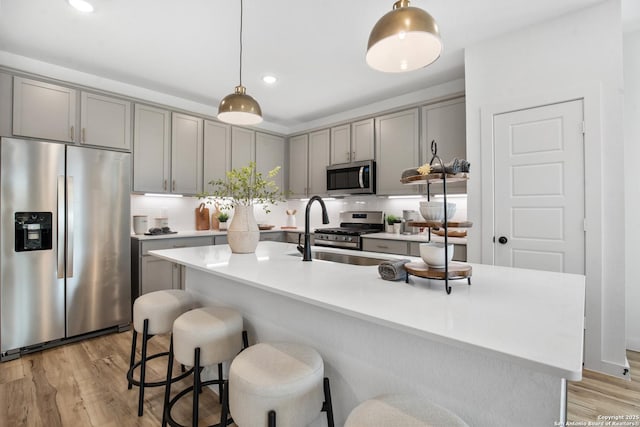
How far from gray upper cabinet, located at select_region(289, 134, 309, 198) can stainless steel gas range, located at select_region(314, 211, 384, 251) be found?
2.56ft

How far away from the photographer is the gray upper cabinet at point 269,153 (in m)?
4.68

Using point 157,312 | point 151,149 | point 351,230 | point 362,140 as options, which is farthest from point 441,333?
point 151,149

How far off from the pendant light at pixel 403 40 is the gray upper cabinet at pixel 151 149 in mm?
2984

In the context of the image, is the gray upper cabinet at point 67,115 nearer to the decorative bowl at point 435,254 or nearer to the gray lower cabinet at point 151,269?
the gray lower cabinet at point 151,269

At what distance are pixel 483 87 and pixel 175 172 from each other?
3380mm

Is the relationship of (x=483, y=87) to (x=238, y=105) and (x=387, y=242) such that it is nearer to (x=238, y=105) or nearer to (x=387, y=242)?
(x=387, y=242)

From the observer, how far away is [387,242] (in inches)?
138

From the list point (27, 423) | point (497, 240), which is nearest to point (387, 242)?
point (497, 240)

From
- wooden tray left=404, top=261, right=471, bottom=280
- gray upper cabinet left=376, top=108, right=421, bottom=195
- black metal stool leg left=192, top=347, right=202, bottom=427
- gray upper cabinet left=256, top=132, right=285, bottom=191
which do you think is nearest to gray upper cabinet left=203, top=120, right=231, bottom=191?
gray upper cabinet left=256, top=132, right=285, bottom=191

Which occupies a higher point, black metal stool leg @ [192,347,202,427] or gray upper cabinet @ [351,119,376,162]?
gray upper cabinet @ [351,119,376,162]

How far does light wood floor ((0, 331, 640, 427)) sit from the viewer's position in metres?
1.78

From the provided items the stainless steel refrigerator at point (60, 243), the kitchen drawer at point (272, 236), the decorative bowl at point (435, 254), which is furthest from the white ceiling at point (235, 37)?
the kitchen drawer at point (272, 236)

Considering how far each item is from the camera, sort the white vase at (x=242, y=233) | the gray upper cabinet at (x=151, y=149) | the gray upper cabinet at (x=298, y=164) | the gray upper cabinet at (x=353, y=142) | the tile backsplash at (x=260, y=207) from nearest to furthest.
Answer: the white vase at (x=242, y=233) < the gray upper cabinet at (x=151, y=149) < the tile backsplash at (x=260, y=207) < the gray upper cabinet at (x=353, y=142) < the gray upper cabinet at (x=298, y=164)

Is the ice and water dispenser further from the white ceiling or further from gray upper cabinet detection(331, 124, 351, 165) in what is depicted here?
gray upper cabinet detection(331, 124, 351, 165)
